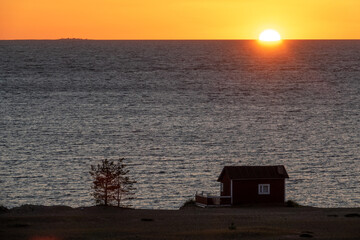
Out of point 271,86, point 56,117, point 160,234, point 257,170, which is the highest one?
point 271,86

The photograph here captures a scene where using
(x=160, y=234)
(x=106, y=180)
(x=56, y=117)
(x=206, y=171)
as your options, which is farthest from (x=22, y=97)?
(x=160, y=234)

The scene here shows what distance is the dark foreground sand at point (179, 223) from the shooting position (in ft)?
Answer: 151

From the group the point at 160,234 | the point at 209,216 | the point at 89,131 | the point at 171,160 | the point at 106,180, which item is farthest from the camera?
the point at 89,131

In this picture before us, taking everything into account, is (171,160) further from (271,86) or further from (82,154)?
(271,86)

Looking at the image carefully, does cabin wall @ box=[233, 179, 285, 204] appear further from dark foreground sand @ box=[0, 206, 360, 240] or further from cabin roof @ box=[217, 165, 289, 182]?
dark foreground sand @ box=[0, 206, 360, 240]

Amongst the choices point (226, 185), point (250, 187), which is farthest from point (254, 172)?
point (226, 185)

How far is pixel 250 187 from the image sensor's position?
64.5 metres

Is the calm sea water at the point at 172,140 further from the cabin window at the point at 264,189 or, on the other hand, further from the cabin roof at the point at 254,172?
the cabin window at the point at 264,189

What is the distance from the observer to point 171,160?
9006cm

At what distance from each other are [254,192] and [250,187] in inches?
22.8

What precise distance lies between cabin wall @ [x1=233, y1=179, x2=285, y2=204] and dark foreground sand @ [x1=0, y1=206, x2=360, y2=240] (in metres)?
2.97

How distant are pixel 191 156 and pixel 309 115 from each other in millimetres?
46713

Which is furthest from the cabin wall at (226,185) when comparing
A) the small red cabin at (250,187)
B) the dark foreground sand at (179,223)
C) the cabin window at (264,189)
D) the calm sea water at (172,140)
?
the calm sea water at (172,140)

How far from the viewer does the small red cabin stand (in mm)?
64250
